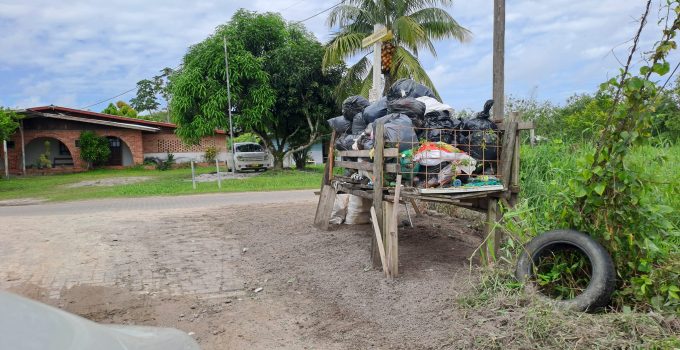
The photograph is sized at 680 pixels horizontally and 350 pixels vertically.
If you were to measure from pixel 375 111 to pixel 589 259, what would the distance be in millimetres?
3475

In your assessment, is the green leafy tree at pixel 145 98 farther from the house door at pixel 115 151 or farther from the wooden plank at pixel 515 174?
the wooden plank at pixel 515 174

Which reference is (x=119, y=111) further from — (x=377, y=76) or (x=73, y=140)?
(x=377, y=76)

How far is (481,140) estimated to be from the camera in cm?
550

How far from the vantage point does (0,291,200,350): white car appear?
62.4 inches

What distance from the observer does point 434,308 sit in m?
4.41

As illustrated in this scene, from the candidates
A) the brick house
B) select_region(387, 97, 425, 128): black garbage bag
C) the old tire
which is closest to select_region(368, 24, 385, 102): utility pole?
select_region(387, 97, 425, 128): black garbage bag

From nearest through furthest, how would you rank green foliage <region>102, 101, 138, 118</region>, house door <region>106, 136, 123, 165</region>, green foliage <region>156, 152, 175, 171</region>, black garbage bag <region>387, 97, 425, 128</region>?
black garbage bag <region>387, 97, 425, 128</region>, green foliage <region>156, 152, 175, 171</region>, house door <region>106, 136, 123, 165</region>, green foliage <region>102, 101, 138, 118</region>

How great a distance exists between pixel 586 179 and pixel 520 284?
0.96m

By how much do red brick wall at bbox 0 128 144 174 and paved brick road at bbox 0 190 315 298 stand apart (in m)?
21.6

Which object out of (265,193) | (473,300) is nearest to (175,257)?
(473,300)

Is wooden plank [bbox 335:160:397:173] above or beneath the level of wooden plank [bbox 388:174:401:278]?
above

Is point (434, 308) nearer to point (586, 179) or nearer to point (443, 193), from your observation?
point (443, 193)

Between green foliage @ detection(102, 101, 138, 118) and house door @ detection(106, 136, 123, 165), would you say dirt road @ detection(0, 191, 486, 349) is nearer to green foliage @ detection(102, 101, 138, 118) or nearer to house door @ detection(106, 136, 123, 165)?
house door @ detection(106, 136, 123, 165)

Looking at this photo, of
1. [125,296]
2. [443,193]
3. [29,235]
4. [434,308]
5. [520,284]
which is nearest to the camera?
[520,284]
